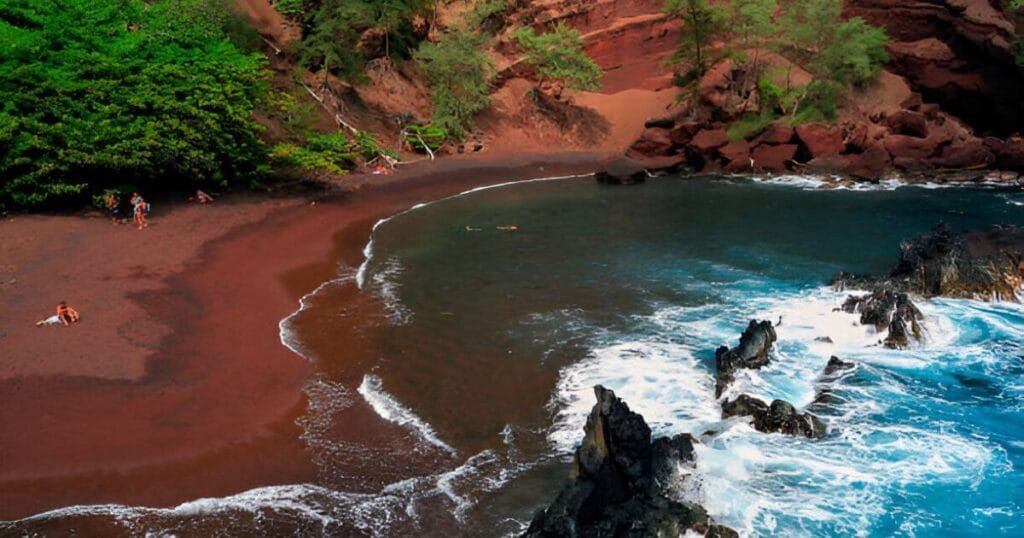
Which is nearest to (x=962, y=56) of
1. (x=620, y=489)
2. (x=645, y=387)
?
(x=645, y=387)

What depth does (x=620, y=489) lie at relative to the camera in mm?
12023

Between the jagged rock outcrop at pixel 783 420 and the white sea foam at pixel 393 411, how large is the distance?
603 cm

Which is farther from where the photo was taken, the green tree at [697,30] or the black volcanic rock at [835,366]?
the green tree at [697,30]

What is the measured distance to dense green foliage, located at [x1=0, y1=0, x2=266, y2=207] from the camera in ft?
87.5

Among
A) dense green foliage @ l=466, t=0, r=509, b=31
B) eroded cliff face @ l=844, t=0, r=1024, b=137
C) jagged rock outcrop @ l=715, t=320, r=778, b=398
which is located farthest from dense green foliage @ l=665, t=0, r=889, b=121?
jagged rock outcrop @ l=715, t=320, r=778, b=398

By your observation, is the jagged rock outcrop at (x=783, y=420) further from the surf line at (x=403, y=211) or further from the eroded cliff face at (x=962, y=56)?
the eroded cliff face at (x=962, y=56)

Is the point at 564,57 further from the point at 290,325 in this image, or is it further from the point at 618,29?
Result: the point at 290,325

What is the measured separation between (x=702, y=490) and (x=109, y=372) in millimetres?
12841

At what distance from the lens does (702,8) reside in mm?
48688

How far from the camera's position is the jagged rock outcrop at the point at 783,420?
14.8 meters

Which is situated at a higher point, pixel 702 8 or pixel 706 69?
pixel 702 8

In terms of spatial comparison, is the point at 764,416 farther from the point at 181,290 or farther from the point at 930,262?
the point at 181,290

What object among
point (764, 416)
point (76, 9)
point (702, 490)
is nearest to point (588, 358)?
point (764, 416)

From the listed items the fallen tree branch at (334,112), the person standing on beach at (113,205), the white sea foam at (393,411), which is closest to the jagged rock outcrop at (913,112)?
the fallen tree branch at (334,112)
